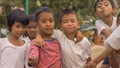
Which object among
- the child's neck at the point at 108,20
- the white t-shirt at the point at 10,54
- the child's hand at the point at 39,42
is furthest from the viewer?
the child's neck at the point at 108,20

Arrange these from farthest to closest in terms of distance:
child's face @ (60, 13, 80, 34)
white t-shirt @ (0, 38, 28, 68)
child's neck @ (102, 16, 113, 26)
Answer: child's neck @ (102, 16, 113, 26), white t-shirt @ (0, 38, 28, 68), child's face @ (60, 13, 80, 34)

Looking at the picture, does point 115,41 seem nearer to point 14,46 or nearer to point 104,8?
point 104,8

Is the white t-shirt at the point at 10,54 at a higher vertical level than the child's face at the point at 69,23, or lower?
lower

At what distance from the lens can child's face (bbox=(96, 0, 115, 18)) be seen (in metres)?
4.24

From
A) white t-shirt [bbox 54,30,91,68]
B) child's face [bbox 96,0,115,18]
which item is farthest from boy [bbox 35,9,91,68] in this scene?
child's face [bbox 96,0,115,18]

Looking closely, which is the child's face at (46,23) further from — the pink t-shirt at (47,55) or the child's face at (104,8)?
the child's face at (104,8)

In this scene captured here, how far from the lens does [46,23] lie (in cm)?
387

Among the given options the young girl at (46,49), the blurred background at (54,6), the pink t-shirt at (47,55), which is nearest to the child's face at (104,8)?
the young girl at (46,49)

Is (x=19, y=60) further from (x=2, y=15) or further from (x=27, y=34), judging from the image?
(x=2, y=15)

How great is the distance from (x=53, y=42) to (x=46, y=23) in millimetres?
235

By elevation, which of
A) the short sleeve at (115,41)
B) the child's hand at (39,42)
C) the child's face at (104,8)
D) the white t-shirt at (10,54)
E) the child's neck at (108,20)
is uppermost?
the child's face at (104,8)

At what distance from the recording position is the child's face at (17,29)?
4234 millimetres

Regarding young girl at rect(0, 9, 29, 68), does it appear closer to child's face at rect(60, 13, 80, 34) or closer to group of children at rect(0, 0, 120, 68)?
group of children at rect(0, 0, 120, 68)

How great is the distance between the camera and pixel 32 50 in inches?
147
